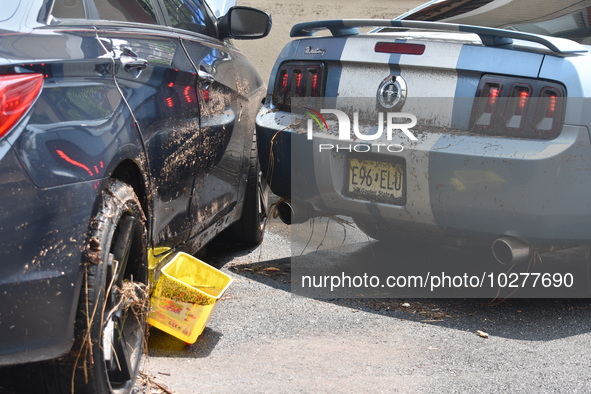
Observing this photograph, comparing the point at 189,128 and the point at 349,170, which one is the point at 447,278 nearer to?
the point at 349,170

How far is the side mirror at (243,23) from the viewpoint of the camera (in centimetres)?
494

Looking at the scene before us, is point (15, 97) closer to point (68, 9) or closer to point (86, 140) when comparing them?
point (86, 140)

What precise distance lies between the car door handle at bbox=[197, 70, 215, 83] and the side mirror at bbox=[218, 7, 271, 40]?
680 millimetres

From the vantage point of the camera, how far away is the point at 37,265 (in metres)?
2.45

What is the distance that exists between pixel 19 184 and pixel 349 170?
7.75ft

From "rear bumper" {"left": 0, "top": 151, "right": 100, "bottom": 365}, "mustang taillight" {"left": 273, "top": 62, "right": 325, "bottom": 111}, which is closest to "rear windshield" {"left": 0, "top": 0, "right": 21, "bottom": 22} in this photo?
"rear bumper" {"left": 0, "top": 151, "right": 100, "bottom": 365}

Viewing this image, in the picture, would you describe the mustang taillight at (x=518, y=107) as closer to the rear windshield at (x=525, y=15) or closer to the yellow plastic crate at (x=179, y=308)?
the rear windshield at (x=525, y=15)

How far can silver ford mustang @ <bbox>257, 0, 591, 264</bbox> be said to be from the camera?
4004 millimetres

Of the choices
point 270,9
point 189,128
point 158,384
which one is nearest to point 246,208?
point 189,128

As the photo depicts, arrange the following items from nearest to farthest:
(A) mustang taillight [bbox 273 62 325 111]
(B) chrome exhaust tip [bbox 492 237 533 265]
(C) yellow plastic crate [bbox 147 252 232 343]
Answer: (C) yellow plastic crate [bbox 147 252 232 343] → (B) chrome exhaust tip [bbox 492 237 533 265] → (A) mustang taillight [bbox 273 62 325 111]

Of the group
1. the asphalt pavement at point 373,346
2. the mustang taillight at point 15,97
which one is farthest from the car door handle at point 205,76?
the mustang taillight at point 15,97

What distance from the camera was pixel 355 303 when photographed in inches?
182

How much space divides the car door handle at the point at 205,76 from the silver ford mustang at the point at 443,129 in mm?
588

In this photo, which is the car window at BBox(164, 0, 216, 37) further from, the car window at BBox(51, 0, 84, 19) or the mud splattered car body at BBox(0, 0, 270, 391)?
the car window at BBox(51, 0, 84, 19)
